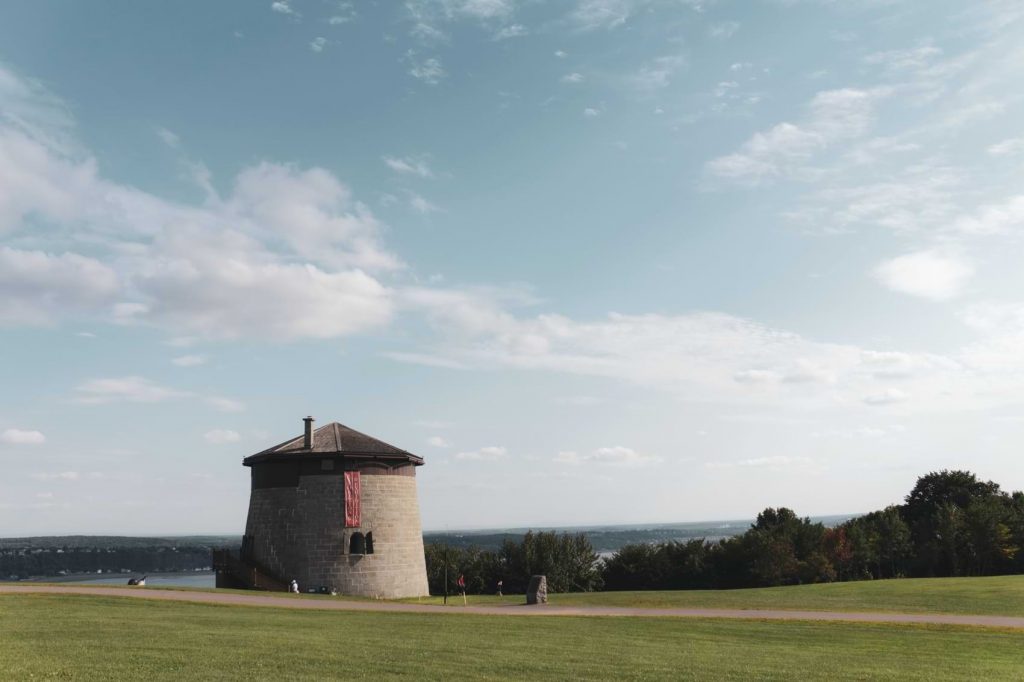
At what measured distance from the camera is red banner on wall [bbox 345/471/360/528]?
33.2 meters

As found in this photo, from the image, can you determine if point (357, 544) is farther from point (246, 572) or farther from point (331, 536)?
point (246, 572)

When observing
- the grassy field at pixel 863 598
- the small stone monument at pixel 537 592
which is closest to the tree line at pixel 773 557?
the grassy field at pixel 863 598

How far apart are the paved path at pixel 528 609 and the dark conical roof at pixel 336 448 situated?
908cm

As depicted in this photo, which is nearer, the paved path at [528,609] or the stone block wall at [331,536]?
the paved path at [528,609]

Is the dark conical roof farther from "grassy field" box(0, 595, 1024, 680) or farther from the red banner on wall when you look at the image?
"grassy field" box(0, 595, 1024, 680)

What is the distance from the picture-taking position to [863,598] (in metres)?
27.4

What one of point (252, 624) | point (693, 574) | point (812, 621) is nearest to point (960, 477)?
point (693, 574)

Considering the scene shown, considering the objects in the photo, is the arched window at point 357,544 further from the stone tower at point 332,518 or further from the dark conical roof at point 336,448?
the dark conical roof at point 336,448

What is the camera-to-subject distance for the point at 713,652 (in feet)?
48.3

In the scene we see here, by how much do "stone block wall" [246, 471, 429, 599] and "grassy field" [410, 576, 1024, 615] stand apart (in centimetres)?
396

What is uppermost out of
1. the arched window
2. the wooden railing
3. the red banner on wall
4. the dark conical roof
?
the dark conical roof

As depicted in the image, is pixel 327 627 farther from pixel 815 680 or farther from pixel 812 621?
pixel 812 621

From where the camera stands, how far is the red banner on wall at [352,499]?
109 ft

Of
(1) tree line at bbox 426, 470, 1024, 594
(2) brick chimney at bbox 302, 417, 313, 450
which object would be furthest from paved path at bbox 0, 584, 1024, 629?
(1) tree line at bbox 426, 470, 1024, 594
